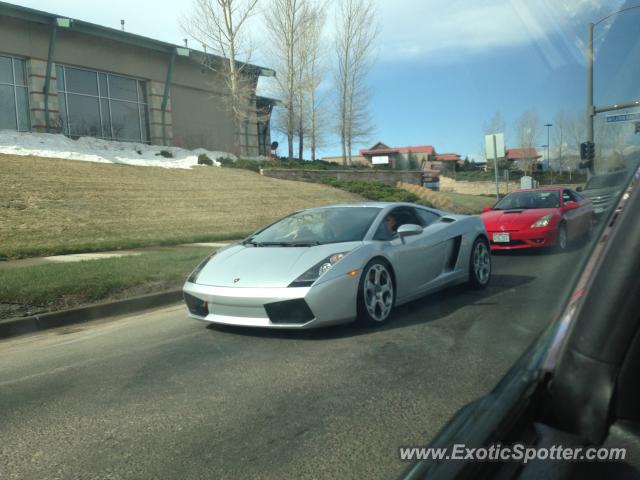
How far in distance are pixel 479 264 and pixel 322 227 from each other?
2309mm

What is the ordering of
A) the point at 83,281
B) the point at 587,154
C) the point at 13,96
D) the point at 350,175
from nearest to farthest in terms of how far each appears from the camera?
the point at 587,154, the point at 83,281, the point at 13,96, the point at 350,175

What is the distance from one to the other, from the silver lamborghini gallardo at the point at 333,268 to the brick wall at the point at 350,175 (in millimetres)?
Result: 19818

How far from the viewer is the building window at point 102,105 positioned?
24.8 m

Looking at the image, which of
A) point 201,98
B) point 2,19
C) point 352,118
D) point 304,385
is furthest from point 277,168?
point 304,385

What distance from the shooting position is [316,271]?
199 inches

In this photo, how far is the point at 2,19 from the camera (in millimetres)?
22078

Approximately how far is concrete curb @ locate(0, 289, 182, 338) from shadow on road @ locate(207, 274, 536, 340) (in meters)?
1.99

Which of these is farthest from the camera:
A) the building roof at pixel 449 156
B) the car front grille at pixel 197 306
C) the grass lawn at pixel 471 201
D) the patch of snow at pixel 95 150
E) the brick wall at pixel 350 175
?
the brick wall at pixel 350 175

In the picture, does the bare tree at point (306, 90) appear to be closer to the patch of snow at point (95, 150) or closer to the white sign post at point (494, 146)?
the patch of snow at point (95, 150)

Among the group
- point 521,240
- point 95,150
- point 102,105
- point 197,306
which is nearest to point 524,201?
point 521,240

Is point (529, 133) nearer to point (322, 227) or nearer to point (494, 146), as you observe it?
point (494, 146)

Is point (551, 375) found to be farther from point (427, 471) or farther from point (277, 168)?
point (277, 168)

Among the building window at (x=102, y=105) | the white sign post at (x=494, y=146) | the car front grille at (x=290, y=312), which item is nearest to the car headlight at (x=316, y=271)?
the car front grille at (x=290, y=312)

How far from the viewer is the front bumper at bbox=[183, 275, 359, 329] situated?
4.88 meters
